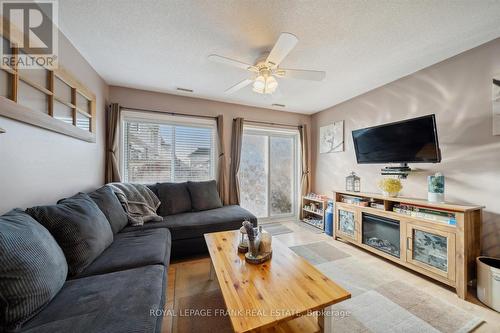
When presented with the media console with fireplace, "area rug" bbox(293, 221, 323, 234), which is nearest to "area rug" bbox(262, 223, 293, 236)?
"area rug" bbox(293, 221, 323, 234)

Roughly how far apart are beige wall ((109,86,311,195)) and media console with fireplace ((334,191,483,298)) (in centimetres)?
215

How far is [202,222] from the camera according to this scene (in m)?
2.37

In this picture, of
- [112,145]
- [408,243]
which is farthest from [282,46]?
[112,145]

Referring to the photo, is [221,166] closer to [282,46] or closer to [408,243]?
[282,46]

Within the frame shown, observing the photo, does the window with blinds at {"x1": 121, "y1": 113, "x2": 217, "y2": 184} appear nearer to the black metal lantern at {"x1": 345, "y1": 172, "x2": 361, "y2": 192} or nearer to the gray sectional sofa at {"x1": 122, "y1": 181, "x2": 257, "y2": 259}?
the gray sectional sofa at {"x1": 122, "y1": 181, "x2": 257, "y2": 259}

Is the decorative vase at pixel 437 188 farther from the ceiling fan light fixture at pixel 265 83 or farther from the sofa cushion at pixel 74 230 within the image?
the sofa cushion at pixel 74 230

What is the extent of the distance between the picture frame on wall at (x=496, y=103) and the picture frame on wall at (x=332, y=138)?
68.9 inches

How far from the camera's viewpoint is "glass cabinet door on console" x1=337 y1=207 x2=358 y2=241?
8.80 ft

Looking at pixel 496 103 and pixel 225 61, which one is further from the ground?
pixel 225 61

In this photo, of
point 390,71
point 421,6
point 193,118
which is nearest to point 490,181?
point 390,71

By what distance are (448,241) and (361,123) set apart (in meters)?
1.94

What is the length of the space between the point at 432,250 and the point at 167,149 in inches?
146

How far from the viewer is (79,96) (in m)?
2.05

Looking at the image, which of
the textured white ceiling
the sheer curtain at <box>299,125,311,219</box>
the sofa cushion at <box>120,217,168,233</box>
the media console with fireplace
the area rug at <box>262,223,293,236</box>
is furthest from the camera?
the sheer curtain at <box>299,125,311,219</box>
